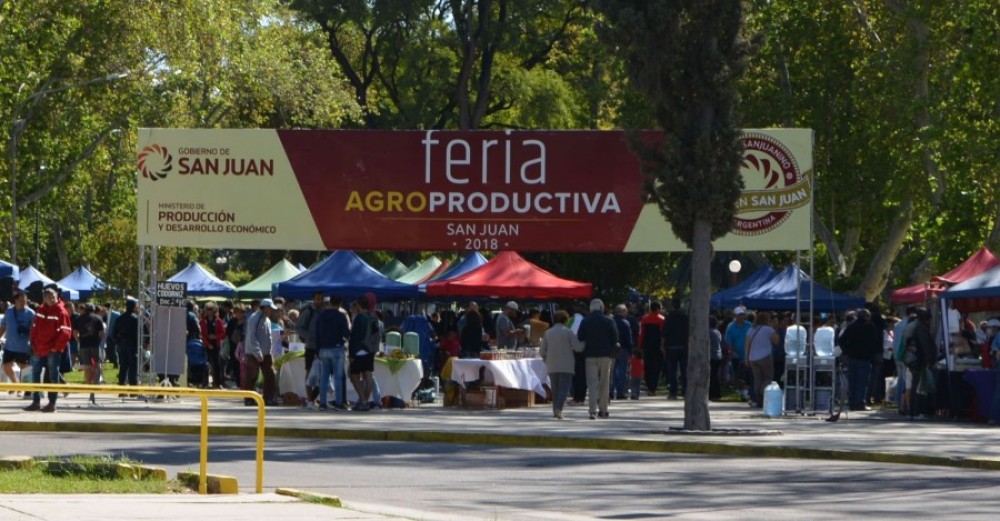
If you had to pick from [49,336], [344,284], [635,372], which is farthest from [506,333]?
[49,336]

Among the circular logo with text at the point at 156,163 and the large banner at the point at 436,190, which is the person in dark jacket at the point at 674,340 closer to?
the large banner at the point at 436,190

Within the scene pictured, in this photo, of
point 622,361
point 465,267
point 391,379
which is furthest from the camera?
point 465,267

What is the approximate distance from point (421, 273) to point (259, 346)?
1708 cm

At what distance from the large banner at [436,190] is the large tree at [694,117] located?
3.56m

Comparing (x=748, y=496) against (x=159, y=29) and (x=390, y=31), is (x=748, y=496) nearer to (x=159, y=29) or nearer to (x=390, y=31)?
(x=159, y=29)

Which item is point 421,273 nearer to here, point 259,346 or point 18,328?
point 259,346

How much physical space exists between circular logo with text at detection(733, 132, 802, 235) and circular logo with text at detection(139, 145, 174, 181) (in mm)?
8959

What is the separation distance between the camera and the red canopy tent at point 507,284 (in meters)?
32.5

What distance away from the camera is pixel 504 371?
27.0 metres

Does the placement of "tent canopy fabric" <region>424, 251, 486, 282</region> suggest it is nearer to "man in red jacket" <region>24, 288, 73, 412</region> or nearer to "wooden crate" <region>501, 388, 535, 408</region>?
"wooden crate" <region>501, 388, 535, 408</region>

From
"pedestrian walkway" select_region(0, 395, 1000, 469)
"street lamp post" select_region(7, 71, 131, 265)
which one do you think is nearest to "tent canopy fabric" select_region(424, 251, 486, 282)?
"pedestrian walkway" select_region(0, 395, 1000, 469)

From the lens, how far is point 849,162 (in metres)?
48.1

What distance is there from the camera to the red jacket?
24.4 m

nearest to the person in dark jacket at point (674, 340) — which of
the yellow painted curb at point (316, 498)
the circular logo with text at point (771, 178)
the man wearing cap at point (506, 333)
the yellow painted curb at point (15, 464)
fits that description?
the man wearing cap at point (506, 333)
